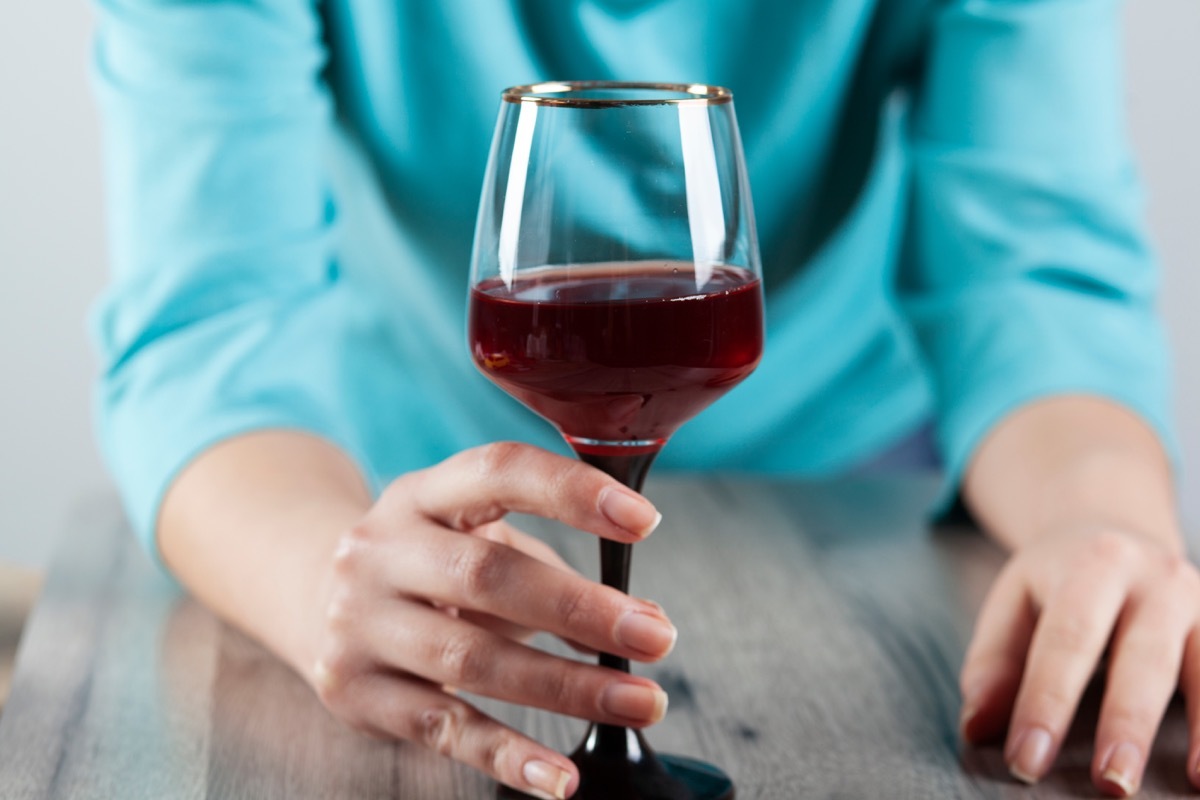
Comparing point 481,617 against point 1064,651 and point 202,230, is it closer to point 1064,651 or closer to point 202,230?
point 1064,651

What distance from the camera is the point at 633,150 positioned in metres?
0.70

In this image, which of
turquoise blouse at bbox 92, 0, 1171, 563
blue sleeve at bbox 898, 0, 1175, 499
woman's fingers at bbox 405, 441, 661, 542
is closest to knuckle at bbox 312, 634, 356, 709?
woman's fingers at bbox 405, 441, 661, 542

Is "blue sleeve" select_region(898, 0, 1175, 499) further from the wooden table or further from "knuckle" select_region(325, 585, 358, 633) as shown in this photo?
"knuckle" select_region(325, 585, 358, 633)

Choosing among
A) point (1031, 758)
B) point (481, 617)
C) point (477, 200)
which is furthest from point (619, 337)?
point (477, 200)

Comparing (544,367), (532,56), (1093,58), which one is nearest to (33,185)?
(532,56)

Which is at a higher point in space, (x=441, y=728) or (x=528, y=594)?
(x=528, y=594)

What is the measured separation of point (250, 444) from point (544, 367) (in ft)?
1.66

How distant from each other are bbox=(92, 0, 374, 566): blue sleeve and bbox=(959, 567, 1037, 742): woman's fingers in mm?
579

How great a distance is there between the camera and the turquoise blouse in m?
1.24

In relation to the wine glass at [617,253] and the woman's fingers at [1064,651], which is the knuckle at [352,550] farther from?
the woman's fingers at [1064,651]

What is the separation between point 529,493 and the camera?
769mm

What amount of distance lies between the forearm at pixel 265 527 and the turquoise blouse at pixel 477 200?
0.11 ft

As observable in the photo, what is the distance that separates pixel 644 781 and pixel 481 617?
0.16 metres

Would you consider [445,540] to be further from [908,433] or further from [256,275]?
[908,433]
